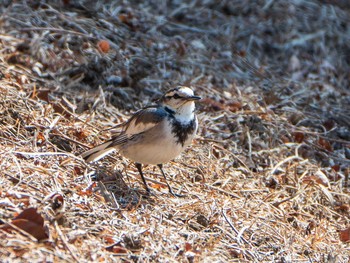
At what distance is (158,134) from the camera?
20.4 feet

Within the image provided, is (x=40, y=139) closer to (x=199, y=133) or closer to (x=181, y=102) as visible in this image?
(x=181, y=102)

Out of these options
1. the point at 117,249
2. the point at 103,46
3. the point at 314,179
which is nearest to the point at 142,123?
the point at 117,249

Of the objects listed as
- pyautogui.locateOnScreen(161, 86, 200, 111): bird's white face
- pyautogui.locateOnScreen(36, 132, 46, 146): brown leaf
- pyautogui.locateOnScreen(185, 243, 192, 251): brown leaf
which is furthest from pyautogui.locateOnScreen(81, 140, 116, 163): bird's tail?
pyautogui.locateOnScreen(185, 243, 192, 251): brown leaf

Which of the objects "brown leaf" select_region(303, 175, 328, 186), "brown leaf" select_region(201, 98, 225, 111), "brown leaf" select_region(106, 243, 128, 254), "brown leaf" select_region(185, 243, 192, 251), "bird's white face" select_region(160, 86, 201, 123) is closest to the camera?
"brown leaf" select_region(106, 243, 128, 254)

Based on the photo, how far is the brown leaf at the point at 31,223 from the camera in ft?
15.4

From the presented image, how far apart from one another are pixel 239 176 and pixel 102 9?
11.0ft

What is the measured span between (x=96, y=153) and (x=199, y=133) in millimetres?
1545

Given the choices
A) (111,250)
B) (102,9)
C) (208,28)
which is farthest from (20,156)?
(208,28)

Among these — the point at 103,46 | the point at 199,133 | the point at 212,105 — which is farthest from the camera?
the point at 103,46

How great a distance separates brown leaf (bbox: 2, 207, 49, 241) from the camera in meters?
4.68

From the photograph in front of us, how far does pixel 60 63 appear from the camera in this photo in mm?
8023

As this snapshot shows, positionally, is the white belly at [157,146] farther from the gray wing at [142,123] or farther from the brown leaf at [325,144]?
the brown leaf at [325,144]

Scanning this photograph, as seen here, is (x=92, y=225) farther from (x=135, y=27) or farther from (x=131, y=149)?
(x=135, y=27)

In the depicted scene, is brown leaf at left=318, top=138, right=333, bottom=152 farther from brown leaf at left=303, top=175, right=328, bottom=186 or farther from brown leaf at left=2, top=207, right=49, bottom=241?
brown leaf at left=2, top=207, right=49, bottom=241
